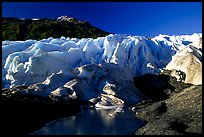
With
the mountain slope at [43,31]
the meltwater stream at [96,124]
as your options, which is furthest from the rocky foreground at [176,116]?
the mountain slope at [43,31]

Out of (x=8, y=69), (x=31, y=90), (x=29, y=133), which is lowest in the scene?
(x=29, y=133)

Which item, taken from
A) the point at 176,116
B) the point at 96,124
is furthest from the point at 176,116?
the point at 96,124

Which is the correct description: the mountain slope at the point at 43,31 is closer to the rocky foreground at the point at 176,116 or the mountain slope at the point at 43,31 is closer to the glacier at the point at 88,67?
the glacier at the point at 88,67

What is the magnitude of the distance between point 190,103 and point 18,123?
1182 centimetres

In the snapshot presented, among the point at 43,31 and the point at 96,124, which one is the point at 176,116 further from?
the point at 43,31

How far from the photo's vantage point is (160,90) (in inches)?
1537

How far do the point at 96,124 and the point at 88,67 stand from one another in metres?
14.5

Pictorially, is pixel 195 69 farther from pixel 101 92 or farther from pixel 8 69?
pixel 8 69

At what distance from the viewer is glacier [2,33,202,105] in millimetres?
34906

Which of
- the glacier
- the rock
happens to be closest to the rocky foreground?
the rock

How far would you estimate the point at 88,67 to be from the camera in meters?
37.4

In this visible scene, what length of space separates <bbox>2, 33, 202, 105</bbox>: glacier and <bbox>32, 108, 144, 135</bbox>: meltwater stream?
6.08 m

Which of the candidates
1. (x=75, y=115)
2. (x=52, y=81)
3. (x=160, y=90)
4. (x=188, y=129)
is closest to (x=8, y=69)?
(x=52, y=81)

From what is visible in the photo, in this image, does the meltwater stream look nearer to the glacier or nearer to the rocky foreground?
the rocky foreground
